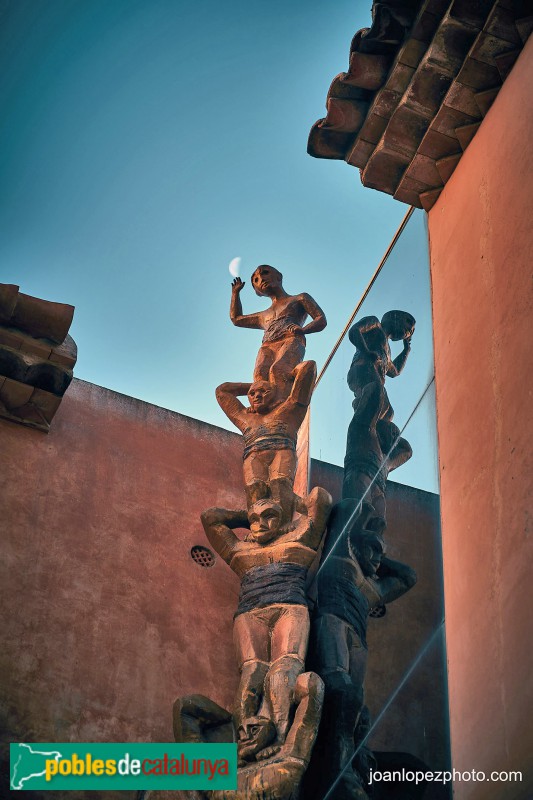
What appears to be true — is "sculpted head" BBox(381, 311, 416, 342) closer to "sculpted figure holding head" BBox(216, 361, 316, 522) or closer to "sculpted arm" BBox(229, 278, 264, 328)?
"sculpted figure holding head" BBox(216, 361, 316, 522)

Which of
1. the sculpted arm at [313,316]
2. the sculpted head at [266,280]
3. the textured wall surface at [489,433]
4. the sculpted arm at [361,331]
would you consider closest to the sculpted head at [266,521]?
the sculpted arm at [361,331]

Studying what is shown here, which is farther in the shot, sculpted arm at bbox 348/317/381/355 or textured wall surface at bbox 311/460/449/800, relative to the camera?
sculpted arm at bbox 348/317/381/355

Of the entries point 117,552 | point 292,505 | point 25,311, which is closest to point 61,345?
point 25,311

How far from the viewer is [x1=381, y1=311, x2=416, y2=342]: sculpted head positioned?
6.30m

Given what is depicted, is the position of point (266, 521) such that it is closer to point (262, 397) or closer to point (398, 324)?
point (262, 397)

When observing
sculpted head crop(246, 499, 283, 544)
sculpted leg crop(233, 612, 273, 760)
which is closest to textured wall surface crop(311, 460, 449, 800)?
sculpted leg crop(233, 612, 273, 760)

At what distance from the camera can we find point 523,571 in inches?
150

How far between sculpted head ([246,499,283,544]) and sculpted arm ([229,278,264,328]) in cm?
178

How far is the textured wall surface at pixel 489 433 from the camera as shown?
375 centimetres

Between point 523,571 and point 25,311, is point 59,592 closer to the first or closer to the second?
point 25,311

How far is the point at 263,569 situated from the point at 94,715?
139 cm

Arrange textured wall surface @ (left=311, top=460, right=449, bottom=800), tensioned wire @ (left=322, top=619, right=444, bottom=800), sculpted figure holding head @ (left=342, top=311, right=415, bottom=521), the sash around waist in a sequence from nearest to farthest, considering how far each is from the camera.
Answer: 1. textured wall surface @ (left=311, top=460, right=449, bottom=800)
2. tensioned wire @ (left=322, top=619, right=444, bottom=800)
3. sculpted figure holding head @ (left=342, top=311, right=415, bottom=521)
4. the sash around waist

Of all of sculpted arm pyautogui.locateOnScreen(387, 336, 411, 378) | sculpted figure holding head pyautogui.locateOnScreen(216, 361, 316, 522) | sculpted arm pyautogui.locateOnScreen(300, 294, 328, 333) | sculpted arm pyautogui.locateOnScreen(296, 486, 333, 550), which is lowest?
sculpted arm pyautogui.locateOnScreen(296, 486, 333, 550)

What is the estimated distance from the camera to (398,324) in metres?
6.58
